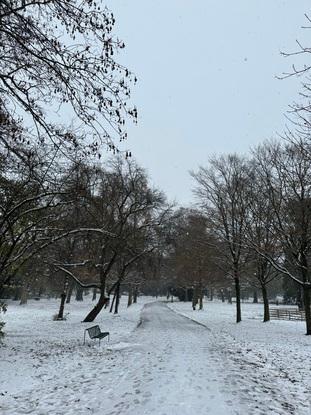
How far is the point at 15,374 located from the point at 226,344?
28.0 feet

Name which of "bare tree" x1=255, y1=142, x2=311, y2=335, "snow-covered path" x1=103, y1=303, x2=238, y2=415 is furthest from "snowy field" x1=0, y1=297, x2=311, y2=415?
"bare tree" x1=255, y1=142, x2=311, y2=335

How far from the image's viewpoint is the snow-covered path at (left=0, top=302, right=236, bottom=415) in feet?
22.1

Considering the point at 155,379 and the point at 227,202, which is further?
the point at 227,202

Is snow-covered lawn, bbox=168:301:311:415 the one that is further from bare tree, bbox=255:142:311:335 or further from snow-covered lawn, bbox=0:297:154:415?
bare tree, bbox=255:142:311:335

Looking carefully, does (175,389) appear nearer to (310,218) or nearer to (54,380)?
(54,380)

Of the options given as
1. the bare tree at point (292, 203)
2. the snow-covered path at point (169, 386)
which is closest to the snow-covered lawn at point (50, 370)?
the snow-covered path at point (169, 386)

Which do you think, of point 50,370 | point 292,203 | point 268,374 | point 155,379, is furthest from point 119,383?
point 292,203

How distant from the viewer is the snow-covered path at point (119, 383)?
6.73 meters

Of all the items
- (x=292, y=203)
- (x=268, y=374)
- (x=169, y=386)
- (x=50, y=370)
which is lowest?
(x=50, y=370)

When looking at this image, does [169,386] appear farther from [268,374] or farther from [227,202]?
[227,202]

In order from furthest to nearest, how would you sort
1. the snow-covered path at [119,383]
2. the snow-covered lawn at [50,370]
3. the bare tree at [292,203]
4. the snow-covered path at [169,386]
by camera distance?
the bare tree at [292,203] → the snow-covered lawn at [50,370] → the snow-covered path at [119,383] → the snow-covered path at [169,386]

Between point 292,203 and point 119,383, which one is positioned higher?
point 292,203

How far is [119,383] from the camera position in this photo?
857 cm

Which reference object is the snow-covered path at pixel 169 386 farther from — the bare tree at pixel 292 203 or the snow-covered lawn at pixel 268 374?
the bare tree at pixel 292 203
